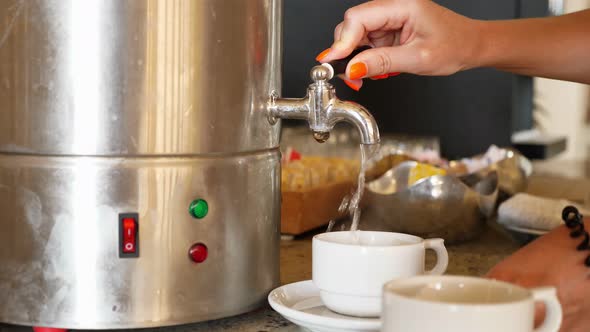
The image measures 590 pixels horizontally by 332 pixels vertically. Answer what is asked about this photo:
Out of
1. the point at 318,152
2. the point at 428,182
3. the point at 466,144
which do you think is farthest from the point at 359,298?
the point at 466,144

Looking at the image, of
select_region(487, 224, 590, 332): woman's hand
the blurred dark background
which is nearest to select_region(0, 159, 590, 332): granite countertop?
select_region(487, 224, 590, 332): woman's hand

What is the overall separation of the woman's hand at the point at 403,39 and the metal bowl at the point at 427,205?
10.8 inches

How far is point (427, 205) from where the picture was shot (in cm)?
114

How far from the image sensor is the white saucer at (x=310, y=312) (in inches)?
25.5

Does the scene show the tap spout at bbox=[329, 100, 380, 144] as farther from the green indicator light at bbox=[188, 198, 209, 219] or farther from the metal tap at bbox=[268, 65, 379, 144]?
the green indicator light at bbox=[188, 198, 209, 219]

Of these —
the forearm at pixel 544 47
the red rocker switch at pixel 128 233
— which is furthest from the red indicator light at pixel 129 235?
the forearm at pixel 544 47

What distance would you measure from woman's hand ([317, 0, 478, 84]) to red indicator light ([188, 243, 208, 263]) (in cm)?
20

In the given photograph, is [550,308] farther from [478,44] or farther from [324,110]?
[478,44]

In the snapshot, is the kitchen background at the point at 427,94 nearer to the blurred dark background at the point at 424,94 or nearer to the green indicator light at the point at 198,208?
the blurred dark background at the point at 424,94

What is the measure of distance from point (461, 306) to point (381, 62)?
373 millimetres

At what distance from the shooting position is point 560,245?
671mm

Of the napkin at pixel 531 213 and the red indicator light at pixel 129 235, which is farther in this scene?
the napkin at pixel 531 213

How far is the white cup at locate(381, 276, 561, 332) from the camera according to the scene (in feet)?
1.48

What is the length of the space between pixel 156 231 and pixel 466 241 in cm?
64
